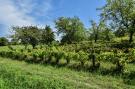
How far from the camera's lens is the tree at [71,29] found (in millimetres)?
68600

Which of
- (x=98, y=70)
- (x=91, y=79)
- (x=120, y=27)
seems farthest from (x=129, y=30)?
(x=91, y=79)

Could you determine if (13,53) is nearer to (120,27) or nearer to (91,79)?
(120,27)

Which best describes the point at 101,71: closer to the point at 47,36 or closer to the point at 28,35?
the point at 28,35

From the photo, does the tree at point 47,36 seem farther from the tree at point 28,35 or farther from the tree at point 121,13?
the tree at point 121,13

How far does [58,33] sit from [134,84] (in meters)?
53.1

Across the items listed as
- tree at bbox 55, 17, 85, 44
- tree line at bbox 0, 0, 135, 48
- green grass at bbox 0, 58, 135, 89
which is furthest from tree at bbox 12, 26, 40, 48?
green grass at bbox 0, 58, 135, 89

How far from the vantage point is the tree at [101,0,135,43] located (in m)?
43.5

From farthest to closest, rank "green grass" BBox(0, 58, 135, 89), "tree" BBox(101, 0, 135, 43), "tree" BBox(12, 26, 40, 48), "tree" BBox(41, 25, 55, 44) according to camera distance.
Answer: "tree" BBox(41, 25, 55, 44) → "tree" BBox(12, 26, 40, 48) → "tree" BBox(101, 0, 135, 43) → "green grass" BBox(0, 58, 135, 89)

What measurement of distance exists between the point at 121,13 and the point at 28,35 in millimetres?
18528

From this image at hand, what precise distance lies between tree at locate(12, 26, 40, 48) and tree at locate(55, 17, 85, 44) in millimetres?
11882

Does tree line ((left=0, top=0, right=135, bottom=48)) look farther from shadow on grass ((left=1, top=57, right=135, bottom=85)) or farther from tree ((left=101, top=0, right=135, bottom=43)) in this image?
shadow on grass ((left=1, top=57, right=135, bottom=85))

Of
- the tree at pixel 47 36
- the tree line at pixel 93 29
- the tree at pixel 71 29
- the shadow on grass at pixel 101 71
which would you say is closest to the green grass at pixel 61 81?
the shadow on grass at pixel 101 71

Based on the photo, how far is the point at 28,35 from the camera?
55.7 metres

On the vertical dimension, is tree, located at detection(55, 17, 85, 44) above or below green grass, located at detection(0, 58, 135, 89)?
above
